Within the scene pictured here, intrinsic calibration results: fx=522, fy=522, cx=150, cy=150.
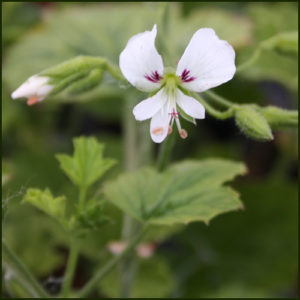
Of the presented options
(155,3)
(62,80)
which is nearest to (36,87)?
(62,80)

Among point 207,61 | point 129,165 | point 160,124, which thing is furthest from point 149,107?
point 129,165

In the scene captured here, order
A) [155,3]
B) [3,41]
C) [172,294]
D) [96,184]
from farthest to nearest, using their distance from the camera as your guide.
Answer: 1. [3,41]
2. [96,184]
3. [172,294]
4. [155,3]

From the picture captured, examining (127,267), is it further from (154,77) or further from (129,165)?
(154,77)

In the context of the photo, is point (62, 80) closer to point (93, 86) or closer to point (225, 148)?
point (93, 86)

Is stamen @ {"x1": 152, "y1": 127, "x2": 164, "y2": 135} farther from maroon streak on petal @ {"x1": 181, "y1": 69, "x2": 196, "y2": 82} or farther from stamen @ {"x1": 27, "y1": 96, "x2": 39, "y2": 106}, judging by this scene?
stamen @ {"x1": 27, "y1": 96, "x2": 39, "y2": 106}

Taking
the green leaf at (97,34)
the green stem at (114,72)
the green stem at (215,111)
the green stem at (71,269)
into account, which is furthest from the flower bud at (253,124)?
the green leaf at (97,34)

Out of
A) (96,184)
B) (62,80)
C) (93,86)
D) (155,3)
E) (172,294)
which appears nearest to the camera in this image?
(62,80)

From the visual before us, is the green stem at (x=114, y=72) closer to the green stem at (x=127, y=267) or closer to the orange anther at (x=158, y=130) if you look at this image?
the orange anther at (x=158, y=130)
